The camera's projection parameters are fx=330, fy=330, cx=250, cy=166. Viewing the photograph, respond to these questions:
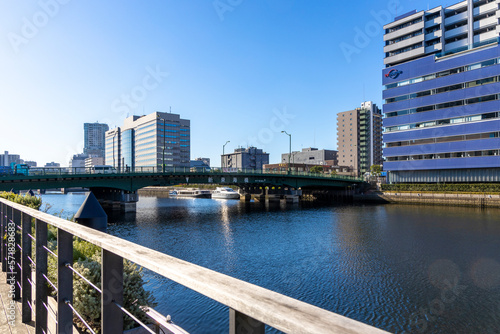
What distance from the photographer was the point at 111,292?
2154mm

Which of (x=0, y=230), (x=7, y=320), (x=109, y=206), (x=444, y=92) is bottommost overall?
(x=109, y=206)

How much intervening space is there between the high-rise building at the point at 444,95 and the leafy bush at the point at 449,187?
6.13m

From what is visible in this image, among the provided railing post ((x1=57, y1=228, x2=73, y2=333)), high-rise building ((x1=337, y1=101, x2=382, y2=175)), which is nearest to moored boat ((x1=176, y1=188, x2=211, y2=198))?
high-rise building ((x1=337, y1=101, x2=382, y2=175))

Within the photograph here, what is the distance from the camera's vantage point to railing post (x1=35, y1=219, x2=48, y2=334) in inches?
137

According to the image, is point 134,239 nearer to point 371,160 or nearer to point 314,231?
point 314,231

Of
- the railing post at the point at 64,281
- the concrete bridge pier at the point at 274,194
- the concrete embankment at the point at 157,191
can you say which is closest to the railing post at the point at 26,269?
the railing post at the point at 64,281

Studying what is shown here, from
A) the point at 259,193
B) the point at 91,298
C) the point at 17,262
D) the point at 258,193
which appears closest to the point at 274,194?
the point at 259,193

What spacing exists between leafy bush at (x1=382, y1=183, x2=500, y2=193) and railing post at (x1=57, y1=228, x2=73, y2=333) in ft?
241

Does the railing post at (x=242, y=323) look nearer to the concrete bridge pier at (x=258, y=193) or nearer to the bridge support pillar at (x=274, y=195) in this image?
the bridge support pillar at (x=274, y=195)

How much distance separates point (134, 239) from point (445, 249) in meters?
24.7

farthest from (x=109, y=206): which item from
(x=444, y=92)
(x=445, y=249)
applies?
(x=444, y=92)

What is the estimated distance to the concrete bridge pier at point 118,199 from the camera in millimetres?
53906

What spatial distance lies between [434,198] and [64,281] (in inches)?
2882

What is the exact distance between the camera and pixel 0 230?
6609mm
